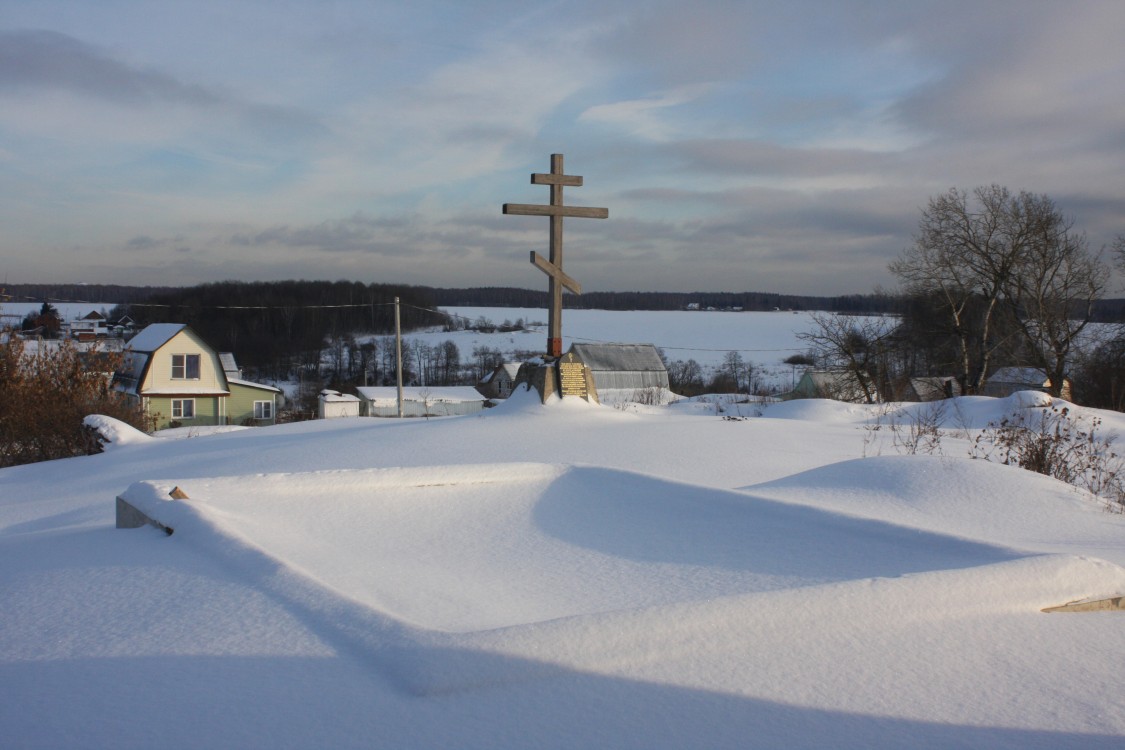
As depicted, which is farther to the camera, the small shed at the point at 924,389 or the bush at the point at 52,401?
the small shed at the point at 924,389

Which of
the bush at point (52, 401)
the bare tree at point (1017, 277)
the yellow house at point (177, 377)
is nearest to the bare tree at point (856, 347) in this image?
the bare tree at point (1017, 277)

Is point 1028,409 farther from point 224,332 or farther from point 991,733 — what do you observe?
point 224,332

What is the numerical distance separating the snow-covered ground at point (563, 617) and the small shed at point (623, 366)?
116 ft

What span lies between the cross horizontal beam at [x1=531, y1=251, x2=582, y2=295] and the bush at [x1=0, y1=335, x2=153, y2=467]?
8215mm

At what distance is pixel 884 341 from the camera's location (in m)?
27.0

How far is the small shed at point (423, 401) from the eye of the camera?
137 feet

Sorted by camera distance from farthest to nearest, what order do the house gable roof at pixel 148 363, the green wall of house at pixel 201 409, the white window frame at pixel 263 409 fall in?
the white window frame at pixel 263 409 < the green wall of house at pixel 201 409 < the house gable roof at pixel 148 363

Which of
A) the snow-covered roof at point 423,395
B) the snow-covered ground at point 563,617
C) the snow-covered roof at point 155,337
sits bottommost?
the snow-covered roof at point 423,395

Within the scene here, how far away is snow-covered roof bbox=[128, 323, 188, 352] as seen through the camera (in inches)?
1406

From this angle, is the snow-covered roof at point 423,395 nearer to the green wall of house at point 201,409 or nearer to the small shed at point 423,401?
the small shed at point 423,401

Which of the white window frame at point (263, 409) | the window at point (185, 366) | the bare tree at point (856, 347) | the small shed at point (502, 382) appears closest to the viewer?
the bare tree at point (856, 347)

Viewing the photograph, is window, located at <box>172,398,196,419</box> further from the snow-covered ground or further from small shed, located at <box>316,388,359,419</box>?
the snow-covered ground

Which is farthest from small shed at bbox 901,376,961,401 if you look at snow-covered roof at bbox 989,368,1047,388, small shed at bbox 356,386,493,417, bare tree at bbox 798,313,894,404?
small shed at bbox 356,386,493,417

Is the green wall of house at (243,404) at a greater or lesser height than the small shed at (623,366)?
lesser
